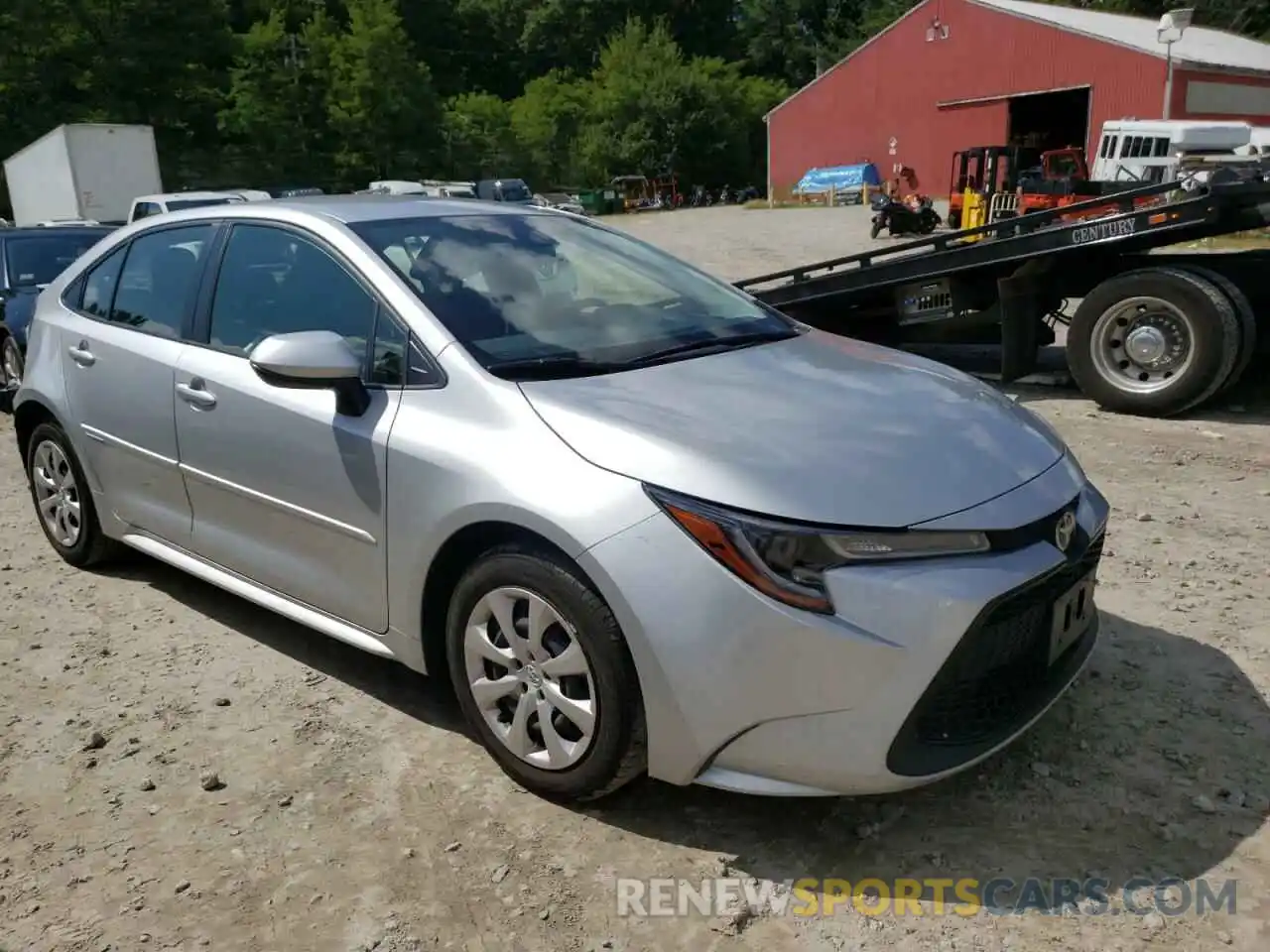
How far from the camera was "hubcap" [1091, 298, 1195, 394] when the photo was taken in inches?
262


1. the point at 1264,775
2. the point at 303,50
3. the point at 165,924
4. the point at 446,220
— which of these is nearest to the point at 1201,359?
the point at 1264,775

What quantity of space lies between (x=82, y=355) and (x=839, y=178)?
39028 millimetres

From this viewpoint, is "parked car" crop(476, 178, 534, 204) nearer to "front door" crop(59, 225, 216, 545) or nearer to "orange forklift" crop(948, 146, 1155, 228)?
"orange forklift" crop(948, 146, 1155, 228)

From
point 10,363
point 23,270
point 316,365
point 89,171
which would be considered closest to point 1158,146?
point 89,171

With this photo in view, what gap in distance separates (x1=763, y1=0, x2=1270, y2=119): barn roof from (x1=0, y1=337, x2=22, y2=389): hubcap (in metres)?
31.9

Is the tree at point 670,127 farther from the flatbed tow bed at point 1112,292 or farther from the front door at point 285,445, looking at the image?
the front door at point 285,445

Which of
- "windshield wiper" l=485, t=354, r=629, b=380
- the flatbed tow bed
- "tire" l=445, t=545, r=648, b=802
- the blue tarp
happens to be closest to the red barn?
the blue tarp

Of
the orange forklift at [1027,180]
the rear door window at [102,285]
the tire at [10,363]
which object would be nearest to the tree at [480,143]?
the orange forklift at [1027,180]

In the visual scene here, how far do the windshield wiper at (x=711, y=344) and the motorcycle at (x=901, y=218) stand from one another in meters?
21.9

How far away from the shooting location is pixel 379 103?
1917 inches

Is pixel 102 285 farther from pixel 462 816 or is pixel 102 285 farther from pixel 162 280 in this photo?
pixel 462 816

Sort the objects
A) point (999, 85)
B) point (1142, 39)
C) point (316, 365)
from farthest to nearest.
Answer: point (999, 85) < point (1142, 39) < point (316, 365)

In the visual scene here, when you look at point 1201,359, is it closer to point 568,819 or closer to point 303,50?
point 568,819

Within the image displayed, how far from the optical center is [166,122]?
44.8 m
